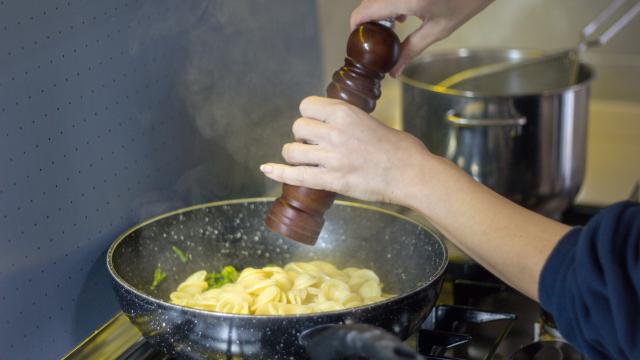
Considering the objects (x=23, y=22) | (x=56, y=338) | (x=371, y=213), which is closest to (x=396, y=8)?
(x=371, y=213)

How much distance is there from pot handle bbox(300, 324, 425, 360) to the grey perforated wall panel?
15.5 inches

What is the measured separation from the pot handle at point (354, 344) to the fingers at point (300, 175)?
0.16 meters

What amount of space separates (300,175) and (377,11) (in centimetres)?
27

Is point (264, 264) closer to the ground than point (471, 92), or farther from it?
closer to the ground

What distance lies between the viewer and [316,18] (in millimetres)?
1699

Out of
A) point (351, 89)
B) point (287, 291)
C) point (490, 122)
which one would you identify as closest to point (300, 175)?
point (351, 89)

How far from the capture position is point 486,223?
0.88 metres

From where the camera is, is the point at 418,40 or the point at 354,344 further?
the point at 418,40

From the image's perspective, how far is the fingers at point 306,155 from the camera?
0.91m

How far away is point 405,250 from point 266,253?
0.23 metres

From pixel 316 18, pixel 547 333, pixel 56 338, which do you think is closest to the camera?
pixel 56 338

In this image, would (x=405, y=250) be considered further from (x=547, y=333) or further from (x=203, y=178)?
(x=203, y=178)

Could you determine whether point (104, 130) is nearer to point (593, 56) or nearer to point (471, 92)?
point (471, 92)

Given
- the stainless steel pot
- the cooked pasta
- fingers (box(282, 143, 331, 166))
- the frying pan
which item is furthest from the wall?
fingers (box(282, 143, 331, 166))
